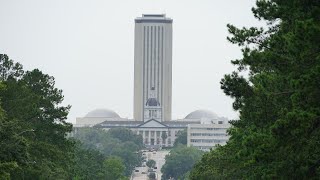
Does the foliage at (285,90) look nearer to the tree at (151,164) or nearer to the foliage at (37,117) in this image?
the foliage at (37,117)

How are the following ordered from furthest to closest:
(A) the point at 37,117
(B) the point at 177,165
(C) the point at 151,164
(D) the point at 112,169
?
(C) the point at 151,164 → (B) the point at 177,165 → (D) the point at 112,169 → (A) the point at 37,117

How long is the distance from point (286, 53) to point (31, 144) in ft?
79.4

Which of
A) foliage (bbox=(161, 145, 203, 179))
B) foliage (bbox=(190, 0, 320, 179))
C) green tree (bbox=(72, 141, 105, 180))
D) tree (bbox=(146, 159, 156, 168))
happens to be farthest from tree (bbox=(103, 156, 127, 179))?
foliage (bbox=(190, 0, 320, 179))

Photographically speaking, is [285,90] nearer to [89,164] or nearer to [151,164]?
[89,164]

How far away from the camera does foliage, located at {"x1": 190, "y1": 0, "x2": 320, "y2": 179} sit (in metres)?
28.2

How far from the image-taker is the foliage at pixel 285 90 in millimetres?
28234

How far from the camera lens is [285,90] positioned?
102 ft

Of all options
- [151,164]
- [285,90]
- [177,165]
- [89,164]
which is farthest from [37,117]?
[151,164]

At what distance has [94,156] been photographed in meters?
101

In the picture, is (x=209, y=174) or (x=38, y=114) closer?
(x=38, y=114)

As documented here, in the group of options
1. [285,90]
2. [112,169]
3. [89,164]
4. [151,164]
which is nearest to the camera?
[285,90]

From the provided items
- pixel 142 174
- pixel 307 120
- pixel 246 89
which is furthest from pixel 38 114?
pixel 142 174

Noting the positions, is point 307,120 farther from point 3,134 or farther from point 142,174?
point 142,174

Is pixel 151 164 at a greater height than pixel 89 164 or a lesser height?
greater
